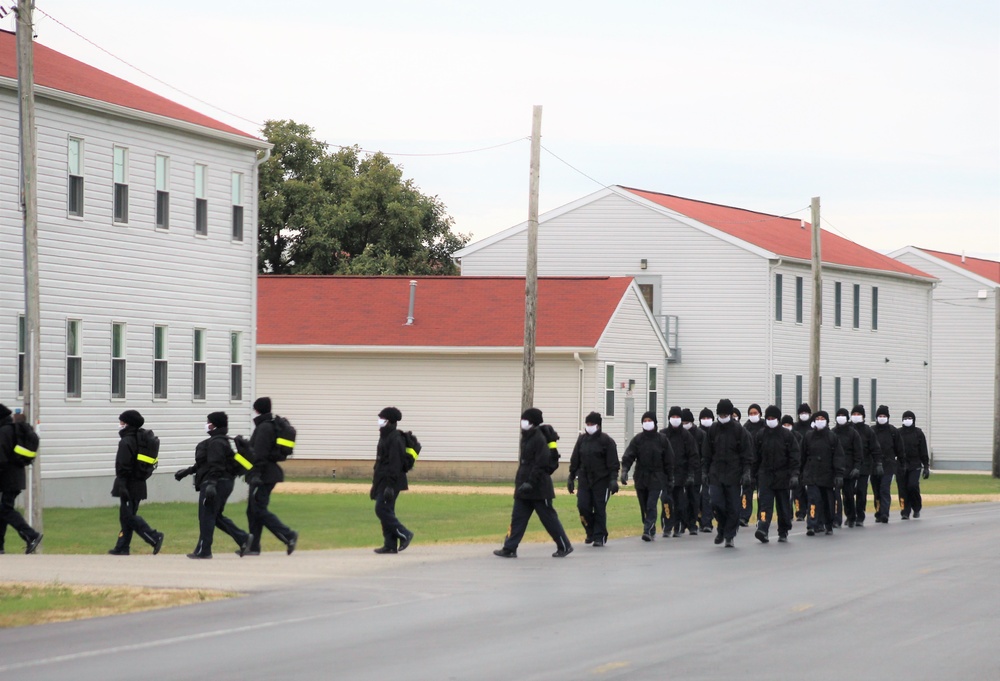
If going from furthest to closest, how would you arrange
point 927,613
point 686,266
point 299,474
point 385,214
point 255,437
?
point 385,214 → point 686,266 → point 299,474 → point 255,437 → point 927,613

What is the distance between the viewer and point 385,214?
64.2 metres

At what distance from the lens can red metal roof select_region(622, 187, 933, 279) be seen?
51.6 m

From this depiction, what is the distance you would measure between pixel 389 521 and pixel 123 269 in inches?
507

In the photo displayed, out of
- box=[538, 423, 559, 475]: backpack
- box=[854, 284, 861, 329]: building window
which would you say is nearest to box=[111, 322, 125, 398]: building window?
box=[538, 423, 559, 475]: backpack

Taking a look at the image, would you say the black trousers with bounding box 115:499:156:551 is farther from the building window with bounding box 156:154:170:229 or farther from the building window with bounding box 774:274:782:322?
the building window with bounding box 774:274:782:322

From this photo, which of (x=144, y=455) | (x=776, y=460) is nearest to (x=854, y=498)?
(x=776, y=460)

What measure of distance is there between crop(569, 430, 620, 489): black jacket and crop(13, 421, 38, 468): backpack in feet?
22.6

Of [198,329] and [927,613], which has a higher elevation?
[198,329]

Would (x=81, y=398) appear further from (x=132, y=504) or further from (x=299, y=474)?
(x=299, y=474)

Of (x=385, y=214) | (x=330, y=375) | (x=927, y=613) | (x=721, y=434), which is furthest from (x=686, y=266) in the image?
(x=927, y=613)

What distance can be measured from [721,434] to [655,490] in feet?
4.11

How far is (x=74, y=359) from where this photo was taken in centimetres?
2912

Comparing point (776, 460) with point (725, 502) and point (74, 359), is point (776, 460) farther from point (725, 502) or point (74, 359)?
point (74, 359)

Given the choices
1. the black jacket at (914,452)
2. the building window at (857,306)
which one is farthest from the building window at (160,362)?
the building window at (857,306)
